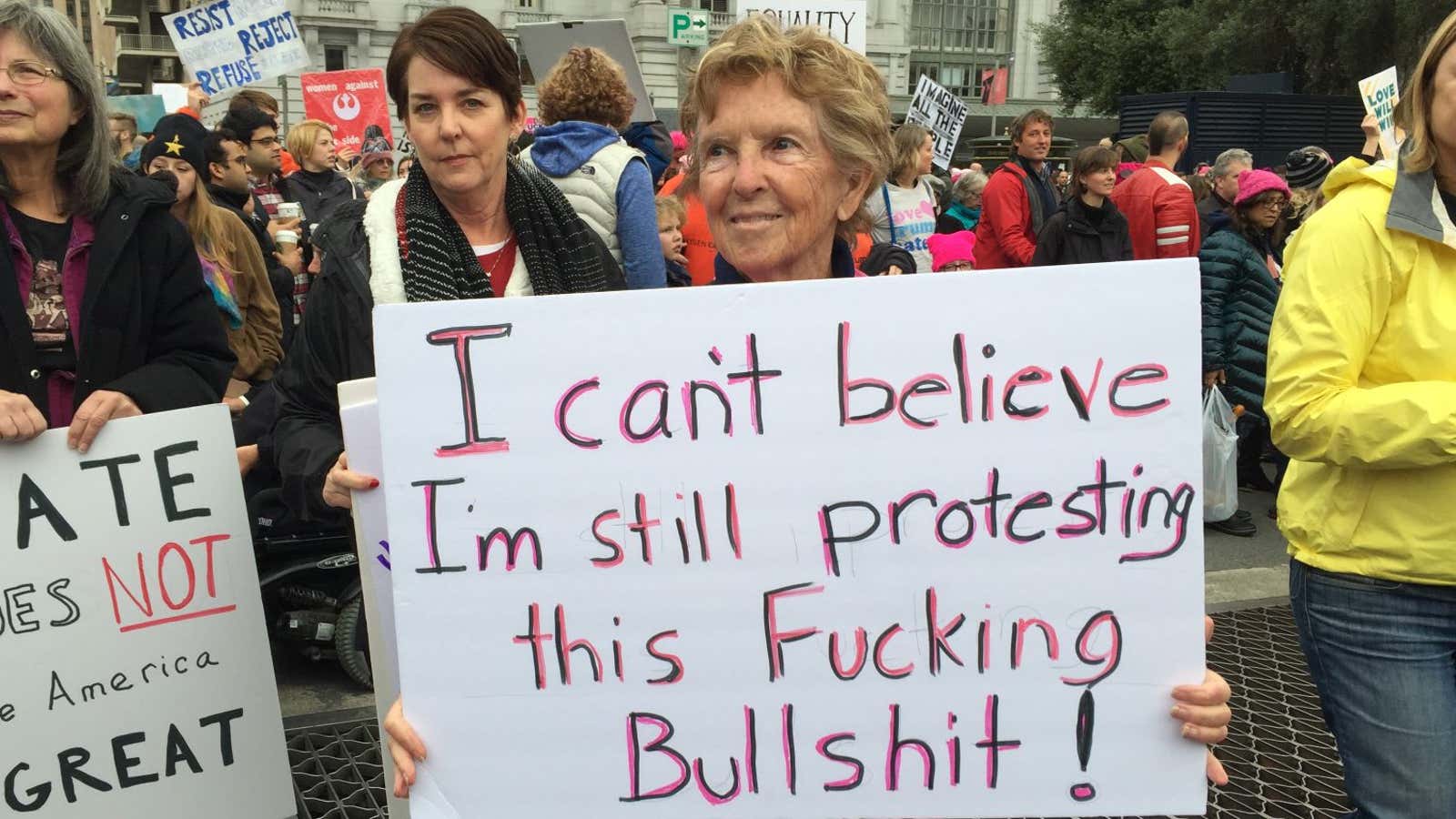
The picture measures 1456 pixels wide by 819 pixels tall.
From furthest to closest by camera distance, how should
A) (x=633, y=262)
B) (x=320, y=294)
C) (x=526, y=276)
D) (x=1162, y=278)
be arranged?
(x=633, y=262), (x=526, y=276), (x=320, y=294), (x=1162, y=278)

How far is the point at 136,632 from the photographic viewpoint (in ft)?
7.07

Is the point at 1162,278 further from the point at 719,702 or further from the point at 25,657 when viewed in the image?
the point at 25,657

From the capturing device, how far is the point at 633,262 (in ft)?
9.72

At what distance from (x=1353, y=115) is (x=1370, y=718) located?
52.9 ft

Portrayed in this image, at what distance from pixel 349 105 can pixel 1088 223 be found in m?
8.06

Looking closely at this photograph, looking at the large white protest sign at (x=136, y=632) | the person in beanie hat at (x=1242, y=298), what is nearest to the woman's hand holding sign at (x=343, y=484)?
the large white protest sign at (x=136, y=632)

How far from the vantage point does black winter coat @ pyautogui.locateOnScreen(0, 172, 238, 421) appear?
2340mm

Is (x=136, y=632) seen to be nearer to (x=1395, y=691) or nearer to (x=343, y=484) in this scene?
(x=343, y=484)

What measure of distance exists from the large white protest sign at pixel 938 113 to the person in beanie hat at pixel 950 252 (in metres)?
2.79

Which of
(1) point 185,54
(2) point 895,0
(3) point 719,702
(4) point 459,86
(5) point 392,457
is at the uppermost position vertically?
(2) point 895,0

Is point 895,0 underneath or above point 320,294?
above

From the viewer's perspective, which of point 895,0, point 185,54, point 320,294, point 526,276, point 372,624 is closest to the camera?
point 372,624

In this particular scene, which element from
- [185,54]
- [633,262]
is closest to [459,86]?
[633,262]

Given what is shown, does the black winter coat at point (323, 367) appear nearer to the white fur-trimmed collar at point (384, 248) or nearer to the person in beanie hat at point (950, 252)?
the white fur-trimmed collar at point (384, 248)
